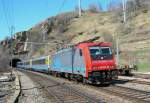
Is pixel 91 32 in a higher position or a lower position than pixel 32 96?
higher

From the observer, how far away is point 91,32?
108m

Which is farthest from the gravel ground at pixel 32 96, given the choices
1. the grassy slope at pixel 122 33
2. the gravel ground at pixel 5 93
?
the grassy slope at pixel 122 33

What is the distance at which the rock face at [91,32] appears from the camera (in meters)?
72.4

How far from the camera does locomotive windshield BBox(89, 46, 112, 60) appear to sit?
26.1 metres

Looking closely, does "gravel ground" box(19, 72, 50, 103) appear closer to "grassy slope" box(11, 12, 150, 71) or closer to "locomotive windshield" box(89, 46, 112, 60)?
"locomotive windshield" box(89, 46, 112, 60)

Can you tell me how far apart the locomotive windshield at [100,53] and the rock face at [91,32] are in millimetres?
31170

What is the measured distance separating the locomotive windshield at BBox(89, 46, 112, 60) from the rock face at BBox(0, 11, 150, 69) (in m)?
31.2

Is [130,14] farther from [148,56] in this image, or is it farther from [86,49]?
[86,49]

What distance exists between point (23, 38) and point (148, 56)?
340 feet

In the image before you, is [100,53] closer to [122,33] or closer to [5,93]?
[5,93]

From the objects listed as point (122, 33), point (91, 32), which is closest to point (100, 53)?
point (122, 33)

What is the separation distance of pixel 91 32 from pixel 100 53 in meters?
82.0

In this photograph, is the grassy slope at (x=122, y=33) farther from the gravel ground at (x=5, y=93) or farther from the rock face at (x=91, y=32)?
the gravel ground at (x=5, y=93)

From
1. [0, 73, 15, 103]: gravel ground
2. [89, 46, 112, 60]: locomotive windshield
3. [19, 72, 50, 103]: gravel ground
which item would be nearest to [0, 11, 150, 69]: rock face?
[0, 73, 15, 103]: gravel ground
